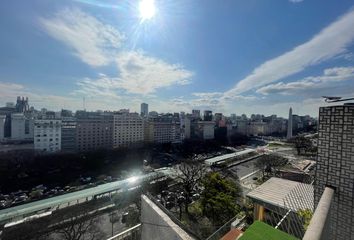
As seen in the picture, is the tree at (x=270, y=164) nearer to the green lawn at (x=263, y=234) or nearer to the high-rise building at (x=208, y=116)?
the green lawn at (x=263, y=234)

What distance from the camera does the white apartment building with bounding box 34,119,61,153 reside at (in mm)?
25203

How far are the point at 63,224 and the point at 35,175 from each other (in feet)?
46.4

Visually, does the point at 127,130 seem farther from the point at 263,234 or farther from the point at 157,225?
the point at 263,234

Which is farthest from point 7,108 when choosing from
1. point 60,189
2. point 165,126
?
point 60,189

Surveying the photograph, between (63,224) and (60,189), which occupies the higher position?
(63,224)

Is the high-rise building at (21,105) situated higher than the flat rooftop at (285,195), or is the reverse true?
the high-rise building at (21,105)

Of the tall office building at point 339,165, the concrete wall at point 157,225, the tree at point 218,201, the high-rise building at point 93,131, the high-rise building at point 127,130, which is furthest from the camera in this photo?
the high-rise building at point 127,130

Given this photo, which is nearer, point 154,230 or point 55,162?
point 154,230

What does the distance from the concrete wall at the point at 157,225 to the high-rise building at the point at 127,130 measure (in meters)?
27.2

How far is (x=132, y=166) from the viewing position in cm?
2386

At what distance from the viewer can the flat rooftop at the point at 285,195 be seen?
5211 mm

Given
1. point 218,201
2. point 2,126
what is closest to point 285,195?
point 218,201

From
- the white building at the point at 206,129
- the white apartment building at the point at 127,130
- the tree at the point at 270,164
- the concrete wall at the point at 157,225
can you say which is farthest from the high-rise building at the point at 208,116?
the concrete wall at the point at 157,225

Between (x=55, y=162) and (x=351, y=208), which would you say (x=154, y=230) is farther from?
(x=55, y=162)
